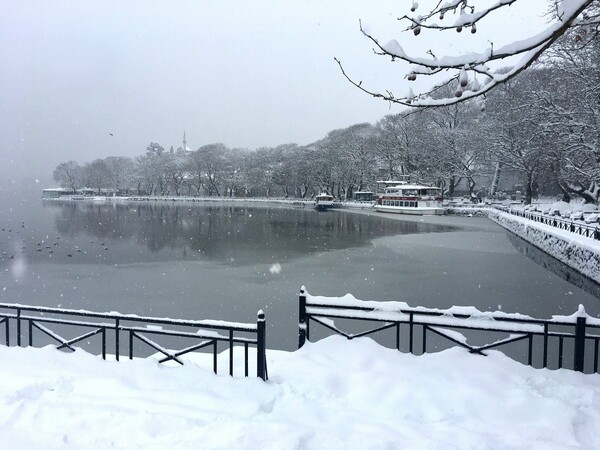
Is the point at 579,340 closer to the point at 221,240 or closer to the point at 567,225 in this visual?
the point at 567,225

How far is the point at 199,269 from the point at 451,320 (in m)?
14.8

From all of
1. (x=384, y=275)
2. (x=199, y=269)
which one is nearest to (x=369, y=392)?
(x=384, y=275)

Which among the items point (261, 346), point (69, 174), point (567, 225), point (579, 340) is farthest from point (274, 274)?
point (69, 174)

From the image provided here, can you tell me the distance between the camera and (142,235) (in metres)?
33.5

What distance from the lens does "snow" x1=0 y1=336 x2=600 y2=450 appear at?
15.0 feet

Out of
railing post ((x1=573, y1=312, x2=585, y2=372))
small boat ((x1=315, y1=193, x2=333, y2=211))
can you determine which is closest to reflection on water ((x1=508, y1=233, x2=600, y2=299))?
railing post ((x1=573, y1=312, x2=585, y2=372))

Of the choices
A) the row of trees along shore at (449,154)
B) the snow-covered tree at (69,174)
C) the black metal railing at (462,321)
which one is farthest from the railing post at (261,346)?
the snow-covered tree at (69,174)

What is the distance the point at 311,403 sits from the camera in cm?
535

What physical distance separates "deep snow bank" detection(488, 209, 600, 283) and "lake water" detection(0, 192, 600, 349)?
551 mm

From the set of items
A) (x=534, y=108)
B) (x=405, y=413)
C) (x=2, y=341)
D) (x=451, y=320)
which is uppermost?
(x=534, y=108)

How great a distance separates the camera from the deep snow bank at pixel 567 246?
17.0 meters

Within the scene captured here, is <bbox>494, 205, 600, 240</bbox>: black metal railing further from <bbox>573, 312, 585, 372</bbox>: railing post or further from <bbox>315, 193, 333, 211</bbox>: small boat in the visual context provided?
<bbox>315, 193, 333, 211</bbox>: small boat

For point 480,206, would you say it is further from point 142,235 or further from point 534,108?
point 142,235

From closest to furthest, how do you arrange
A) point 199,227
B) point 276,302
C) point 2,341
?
1. point 2,341
2. point 276,302
3. point 199,227
